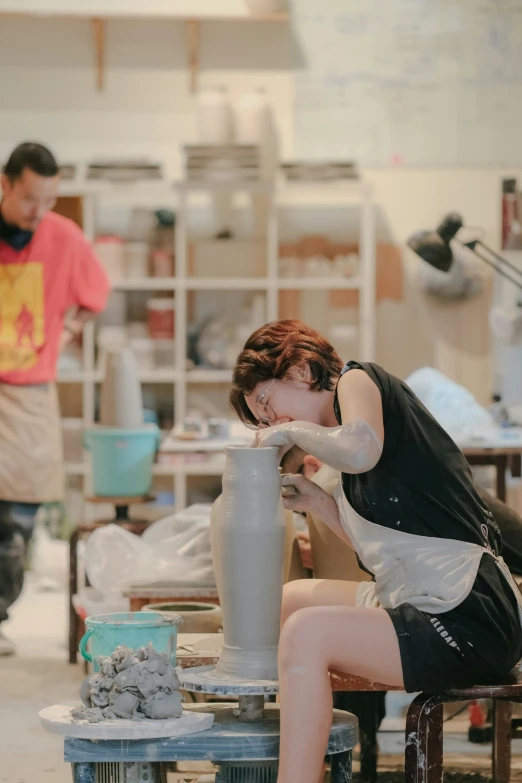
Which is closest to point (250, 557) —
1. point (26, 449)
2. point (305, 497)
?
point (305, 497)

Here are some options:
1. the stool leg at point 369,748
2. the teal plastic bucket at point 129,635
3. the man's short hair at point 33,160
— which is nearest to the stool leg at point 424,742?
the teal plastic bucket at point 129,635

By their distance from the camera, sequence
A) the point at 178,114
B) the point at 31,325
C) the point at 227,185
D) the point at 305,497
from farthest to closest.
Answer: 1. the point at 178,114
2. the point at 227,185
3. the point at 31,325
4. the point at 305,497

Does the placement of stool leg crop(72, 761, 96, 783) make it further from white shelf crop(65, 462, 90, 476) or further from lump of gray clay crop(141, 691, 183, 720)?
white shelf crop(65, 462, 90, 476)

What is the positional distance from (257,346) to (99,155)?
445 centimetres

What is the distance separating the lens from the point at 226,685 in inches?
81.0

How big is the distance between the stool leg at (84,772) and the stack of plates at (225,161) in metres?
4.49

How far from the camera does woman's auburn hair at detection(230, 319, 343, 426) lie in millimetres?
2322

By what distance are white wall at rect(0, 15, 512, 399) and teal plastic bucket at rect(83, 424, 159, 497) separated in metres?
2.37

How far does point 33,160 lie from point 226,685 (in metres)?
2.75

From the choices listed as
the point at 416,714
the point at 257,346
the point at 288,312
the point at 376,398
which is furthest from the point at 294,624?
the point at 288,312

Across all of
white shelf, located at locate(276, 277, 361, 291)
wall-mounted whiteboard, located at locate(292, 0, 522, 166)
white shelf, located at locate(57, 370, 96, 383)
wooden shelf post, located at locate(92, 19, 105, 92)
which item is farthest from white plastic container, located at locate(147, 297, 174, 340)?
wooden shelf post, located at locate(92, 19, 105, 92)

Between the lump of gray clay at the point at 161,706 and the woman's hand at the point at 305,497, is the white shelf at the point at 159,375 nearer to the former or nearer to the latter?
the woman's hand at the point at 305,497

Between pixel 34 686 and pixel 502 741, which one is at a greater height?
pixel 502 741

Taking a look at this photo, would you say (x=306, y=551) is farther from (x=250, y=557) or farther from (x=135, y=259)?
(x=135, y=259)
